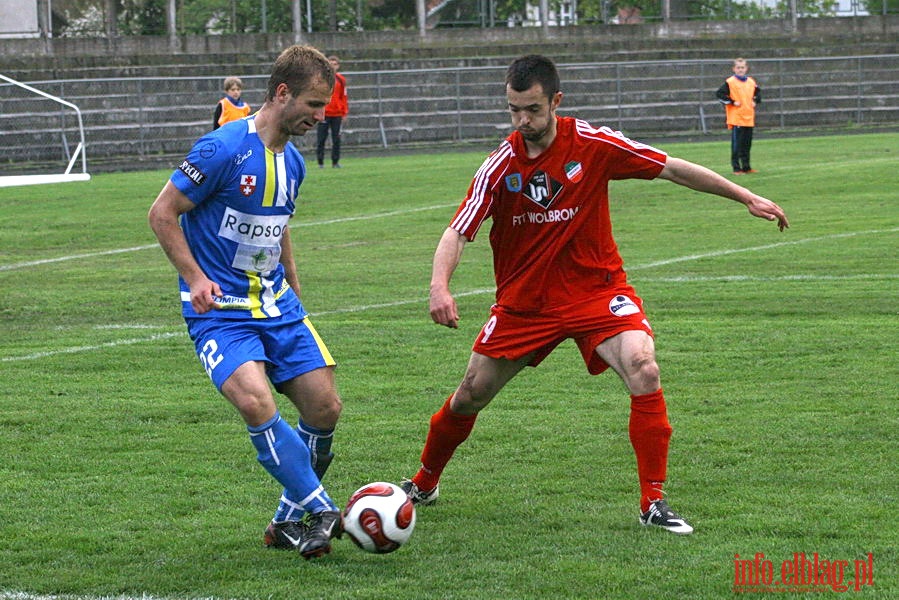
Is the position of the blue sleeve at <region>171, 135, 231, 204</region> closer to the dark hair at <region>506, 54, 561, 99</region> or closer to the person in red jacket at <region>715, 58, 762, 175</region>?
the dark hair at <region>506, 54, 561, 99</region>

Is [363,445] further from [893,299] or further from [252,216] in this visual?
[893,299]

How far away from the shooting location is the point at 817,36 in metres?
37.6

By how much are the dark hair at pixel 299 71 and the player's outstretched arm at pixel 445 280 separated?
81 cm

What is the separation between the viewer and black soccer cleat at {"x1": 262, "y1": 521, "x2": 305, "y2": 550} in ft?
16.9

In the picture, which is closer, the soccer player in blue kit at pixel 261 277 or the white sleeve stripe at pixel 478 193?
the soccer player in blue kit at pixel 261 277

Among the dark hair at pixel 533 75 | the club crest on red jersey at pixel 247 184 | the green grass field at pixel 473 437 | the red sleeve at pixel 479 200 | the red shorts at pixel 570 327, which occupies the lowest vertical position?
the green grass field at pixel 473 437

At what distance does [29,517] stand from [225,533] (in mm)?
870

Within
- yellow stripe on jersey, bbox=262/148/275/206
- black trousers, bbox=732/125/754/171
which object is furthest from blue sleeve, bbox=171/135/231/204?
black trousers, bbox=732/125/754/171

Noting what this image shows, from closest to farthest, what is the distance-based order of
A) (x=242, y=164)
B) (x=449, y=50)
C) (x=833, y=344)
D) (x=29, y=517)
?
(x=242, y=164), (x=29, y=517), (x=833, y=344), (x=449, y=50)

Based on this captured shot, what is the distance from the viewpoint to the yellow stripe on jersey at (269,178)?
206 inches

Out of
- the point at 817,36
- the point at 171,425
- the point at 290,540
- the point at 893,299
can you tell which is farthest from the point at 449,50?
the point at 290,540

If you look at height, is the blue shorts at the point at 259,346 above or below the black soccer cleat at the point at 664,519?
above

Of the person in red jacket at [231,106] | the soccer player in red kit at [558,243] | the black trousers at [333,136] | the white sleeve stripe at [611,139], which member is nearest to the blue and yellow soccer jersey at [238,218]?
the soccer player in red kit at [558,243]

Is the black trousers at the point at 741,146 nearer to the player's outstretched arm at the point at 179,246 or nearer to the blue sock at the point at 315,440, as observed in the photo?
the blue sock at the point at 315,440
